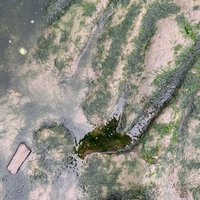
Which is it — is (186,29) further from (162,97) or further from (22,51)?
(22,51)

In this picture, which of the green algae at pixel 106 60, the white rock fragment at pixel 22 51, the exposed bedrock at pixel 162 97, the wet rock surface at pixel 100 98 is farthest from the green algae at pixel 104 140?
the white rock fragment at pixel 22 51

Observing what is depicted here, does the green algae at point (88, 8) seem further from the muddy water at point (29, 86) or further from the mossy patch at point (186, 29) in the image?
the mossy patch at point (186, 29)

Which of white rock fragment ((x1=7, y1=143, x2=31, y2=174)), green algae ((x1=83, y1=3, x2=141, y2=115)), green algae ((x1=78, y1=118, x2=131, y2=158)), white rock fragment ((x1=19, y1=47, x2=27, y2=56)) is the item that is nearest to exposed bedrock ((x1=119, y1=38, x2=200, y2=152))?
green algae ((x1=78, y1=118, x2=131, y2=158))

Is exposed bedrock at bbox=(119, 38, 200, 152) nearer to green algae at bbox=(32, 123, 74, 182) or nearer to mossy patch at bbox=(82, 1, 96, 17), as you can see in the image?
green algae at bbox=(32, 123, 74, 182)

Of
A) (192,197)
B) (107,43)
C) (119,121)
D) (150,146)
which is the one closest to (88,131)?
(119,121)

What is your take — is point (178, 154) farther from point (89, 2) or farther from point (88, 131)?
point (89, 2)
